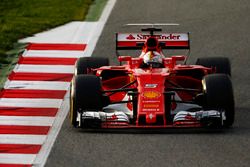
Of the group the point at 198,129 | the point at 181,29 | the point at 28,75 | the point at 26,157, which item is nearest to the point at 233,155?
the point at 198,129

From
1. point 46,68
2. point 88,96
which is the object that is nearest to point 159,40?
point 88,96

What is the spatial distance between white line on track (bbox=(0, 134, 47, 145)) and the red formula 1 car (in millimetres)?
602

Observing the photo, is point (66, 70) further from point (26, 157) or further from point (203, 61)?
point (26, 157)

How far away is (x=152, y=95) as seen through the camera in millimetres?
18875

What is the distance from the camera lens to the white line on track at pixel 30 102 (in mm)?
20969

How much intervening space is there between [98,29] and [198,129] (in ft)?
29.6

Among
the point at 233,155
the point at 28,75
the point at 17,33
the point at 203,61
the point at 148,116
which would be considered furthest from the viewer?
the point at 17,33

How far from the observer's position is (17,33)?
27.0m

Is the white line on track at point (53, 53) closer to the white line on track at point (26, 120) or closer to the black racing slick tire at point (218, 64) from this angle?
the black racing slick tire at point (218, 64)

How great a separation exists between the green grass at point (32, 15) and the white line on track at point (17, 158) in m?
7.90

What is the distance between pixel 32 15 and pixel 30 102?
7825mm

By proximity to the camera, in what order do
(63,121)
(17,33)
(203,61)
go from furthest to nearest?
(17,33)
(203,61)
(63,121)

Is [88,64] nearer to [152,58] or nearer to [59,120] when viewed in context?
[152,58]

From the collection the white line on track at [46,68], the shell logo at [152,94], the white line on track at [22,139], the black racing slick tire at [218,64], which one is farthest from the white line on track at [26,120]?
the white line on track at [46,68]
